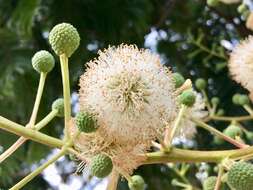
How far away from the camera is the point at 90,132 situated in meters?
1.02

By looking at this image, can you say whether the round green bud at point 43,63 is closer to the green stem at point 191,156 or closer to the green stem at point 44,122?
the green stem at point 44,122

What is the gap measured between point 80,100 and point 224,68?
1514mm

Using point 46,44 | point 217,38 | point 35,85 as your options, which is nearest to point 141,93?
point 35,85

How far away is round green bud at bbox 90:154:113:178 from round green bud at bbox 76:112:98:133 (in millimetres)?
44

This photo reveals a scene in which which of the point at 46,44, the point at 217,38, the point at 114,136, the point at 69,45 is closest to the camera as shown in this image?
the point at 114,136

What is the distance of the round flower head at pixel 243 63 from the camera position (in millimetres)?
1331

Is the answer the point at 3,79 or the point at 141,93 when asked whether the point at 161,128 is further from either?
the point at 3,79

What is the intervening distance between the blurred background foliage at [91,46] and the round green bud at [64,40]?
3.24 feet

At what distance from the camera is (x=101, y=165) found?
1.01 m

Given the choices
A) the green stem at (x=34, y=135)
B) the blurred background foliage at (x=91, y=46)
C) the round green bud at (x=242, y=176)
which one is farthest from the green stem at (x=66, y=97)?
the blurred background foliage at (x=91, y=46)

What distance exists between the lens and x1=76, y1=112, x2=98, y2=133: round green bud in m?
0.99

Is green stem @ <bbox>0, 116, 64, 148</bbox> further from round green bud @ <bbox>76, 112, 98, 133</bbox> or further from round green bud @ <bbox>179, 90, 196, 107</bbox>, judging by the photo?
round green bud @ <bbox>179, 90, 196, 107</bbox>

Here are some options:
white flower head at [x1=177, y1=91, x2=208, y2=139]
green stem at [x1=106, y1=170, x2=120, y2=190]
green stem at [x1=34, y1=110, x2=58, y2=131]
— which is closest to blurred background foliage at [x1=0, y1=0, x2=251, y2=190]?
white flower head at [x1=177, y1=91, x2=208, y2=139]

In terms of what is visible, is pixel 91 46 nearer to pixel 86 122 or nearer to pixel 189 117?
pixel 189 117
